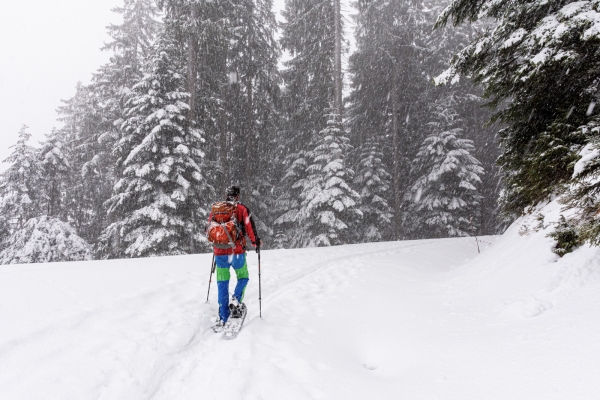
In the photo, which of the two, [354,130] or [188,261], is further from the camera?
[354,130]

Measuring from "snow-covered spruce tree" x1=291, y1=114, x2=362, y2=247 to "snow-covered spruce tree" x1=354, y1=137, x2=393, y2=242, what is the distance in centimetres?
333

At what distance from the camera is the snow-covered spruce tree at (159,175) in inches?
535

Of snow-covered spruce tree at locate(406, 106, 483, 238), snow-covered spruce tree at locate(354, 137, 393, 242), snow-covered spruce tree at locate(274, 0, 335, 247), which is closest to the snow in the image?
snow-covered spruce tree at locate(274, 0, 335, 247)

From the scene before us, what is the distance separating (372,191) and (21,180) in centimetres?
2086

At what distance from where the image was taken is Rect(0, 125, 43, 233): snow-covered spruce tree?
18703mm

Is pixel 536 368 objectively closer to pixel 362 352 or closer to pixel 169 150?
pixel 362 352

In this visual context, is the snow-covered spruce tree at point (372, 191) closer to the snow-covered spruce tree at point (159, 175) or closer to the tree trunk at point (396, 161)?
the tree trunk at point (396, 161)

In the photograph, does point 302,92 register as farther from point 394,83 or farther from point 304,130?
point 394,83

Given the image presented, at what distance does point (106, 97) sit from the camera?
2220cm

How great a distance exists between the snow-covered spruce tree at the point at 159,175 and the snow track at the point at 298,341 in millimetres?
6400

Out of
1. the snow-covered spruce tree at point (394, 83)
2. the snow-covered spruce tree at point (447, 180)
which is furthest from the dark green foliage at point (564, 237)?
the snow-covered spruce tree at point (394, 83)

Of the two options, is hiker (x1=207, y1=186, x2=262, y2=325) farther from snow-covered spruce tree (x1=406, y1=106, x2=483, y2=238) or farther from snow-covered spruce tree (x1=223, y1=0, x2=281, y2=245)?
snow-covered spruce tree (x1=406, y1=106, x2=483, y2=238)

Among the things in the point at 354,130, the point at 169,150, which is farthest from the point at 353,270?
the point at 354,130

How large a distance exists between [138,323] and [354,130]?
79.4 ft
